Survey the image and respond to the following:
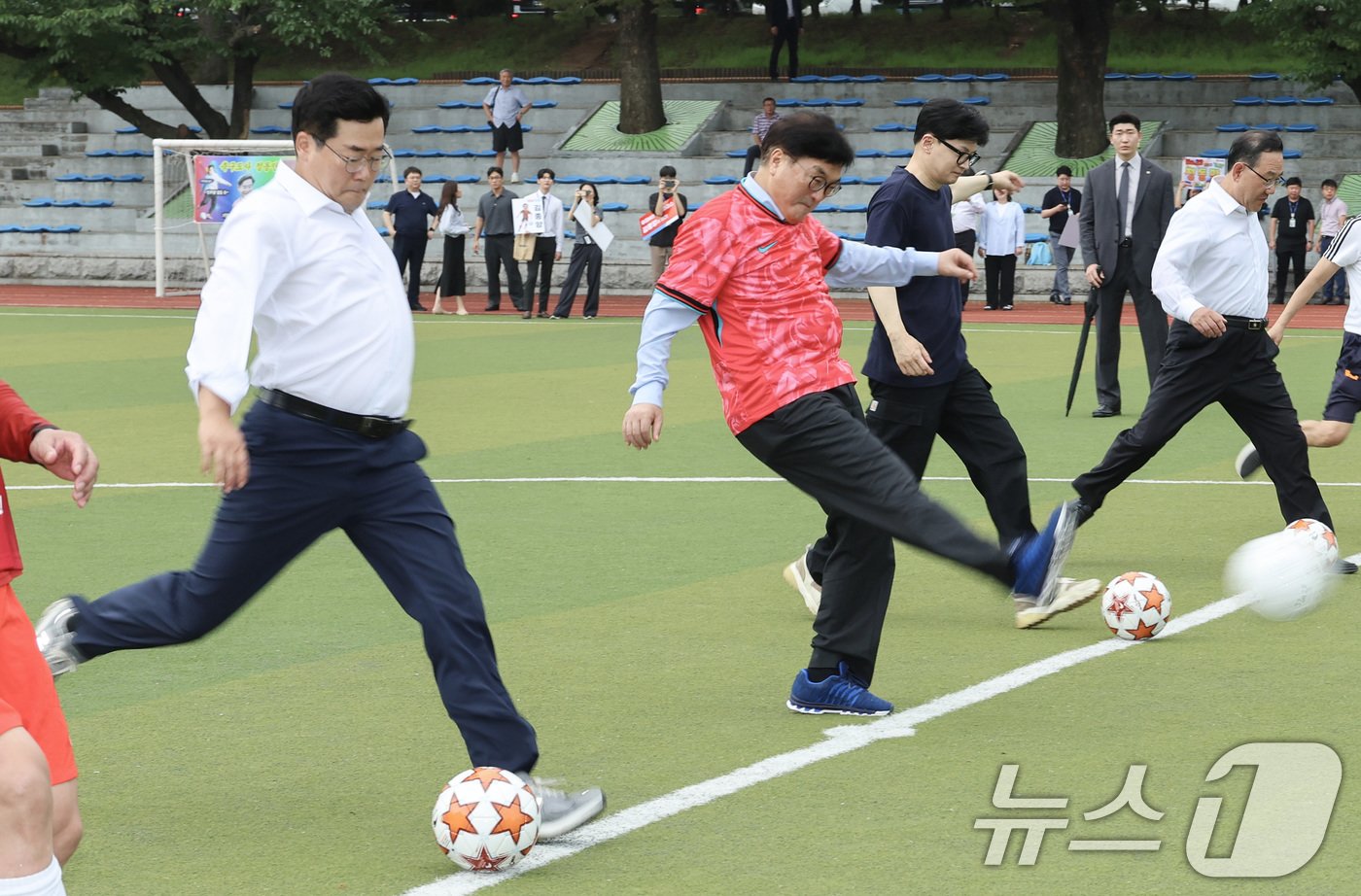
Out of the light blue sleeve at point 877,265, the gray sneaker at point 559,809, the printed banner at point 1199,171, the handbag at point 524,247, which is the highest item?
the light blue sleeve at point 877,265

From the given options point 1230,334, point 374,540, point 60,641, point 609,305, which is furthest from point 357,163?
point 609,305

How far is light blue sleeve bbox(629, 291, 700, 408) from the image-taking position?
5723 mm

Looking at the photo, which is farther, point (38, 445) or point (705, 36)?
point (705, 36)

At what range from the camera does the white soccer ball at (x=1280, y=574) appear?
687 cm

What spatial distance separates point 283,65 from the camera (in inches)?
2026

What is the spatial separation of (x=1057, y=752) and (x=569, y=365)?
1411cm

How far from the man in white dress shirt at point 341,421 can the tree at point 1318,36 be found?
2975 cm

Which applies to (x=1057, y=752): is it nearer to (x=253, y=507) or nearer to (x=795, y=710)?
(x=795, y=710)

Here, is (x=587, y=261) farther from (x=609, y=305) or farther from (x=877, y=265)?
(x=877, y=265)

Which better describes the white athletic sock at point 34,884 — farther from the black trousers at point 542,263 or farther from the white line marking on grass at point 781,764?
the black trousers at point 542,263

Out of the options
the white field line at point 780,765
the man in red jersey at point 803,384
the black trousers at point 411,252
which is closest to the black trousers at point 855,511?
the man in red jersey at point 803,384

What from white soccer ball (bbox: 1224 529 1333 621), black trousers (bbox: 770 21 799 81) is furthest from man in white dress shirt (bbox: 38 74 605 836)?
black trousers (bbox: 770 21 799 81)

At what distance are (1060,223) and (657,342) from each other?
25.1 metres

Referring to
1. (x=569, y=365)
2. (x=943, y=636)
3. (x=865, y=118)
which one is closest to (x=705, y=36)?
(x=865, y=118)
